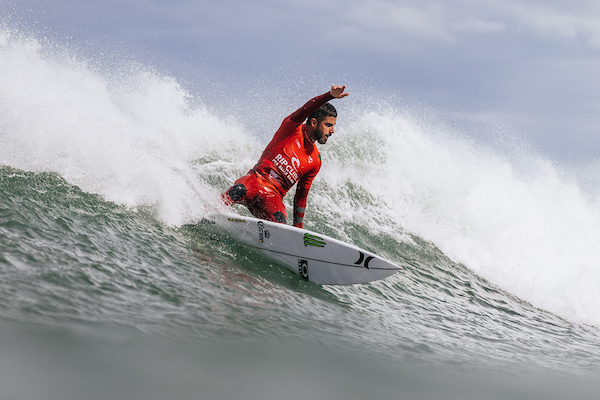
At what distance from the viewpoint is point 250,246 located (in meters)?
5.83

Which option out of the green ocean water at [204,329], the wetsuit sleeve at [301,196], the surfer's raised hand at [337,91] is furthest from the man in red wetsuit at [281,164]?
the green ocean water at [204,329]

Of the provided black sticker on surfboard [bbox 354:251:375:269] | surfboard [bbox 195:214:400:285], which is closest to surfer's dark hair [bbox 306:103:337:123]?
surfboard [bbox 195:214:400:285]

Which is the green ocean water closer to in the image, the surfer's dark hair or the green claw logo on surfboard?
the green claw logo on surfboard

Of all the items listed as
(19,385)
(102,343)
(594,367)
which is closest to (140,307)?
(102,343)

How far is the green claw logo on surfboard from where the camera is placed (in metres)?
5.31

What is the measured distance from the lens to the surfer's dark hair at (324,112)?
5.93 m

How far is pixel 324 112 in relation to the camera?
5957mm

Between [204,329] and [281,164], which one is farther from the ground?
[281,164]

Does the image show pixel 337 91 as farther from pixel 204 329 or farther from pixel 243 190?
pixel 204 329

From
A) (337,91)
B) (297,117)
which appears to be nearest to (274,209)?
(297,117)

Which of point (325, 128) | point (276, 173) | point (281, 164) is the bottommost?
point (276, 173)

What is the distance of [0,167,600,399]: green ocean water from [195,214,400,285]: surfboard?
176mm

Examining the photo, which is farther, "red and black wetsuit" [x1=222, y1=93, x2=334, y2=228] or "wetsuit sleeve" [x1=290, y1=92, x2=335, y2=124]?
"red and black wetsuit" [x1=222, y1=93, x2=334, y2=228]

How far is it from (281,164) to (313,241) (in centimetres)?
128
